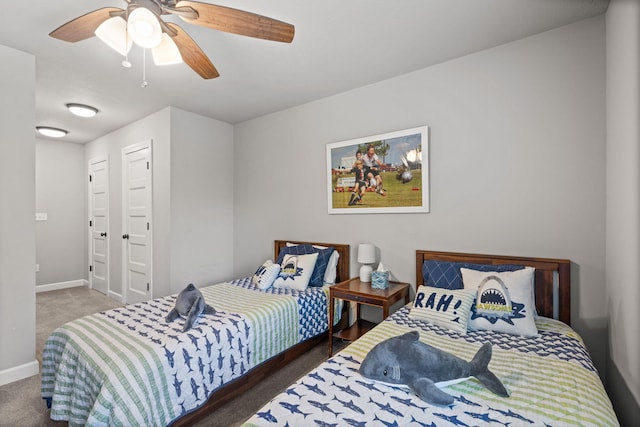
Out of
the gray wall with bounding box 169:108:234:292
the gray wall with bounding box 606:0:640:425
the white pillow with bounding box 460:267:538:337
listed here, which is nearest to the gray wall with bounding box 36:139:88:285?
the gray wall with bounding box 169:108:234:292

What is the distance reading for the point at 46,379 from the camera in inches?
76.1

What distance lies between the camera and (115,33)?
161 centimetres

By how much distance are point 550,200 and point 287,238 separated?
2.57m

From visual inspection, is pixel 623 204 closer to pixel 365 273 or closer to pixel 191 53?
pixel 365 273

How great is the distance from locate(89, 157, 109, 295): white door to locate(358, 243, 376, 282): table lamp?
4.17 metres

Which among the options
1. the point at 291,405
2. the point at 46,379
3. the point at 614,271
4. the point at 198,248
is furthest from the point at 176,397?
the point at 614,271

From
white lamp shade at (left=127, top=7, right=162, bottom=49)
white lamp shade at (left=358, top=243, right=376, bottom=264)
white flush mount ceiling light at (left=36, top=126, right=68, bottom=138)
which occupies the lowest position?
white lamp shade at (left=358, top=243, right=376, bottom=264)

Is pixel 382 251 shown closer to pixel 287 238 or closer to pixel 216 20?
pixel 287 238

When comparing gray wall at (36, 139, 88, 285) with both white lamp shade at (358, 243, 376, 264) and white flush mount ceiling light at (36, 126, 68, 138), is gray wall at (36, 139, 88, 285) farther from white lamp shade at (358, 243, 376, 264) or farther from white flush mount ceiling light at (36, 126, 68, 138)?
white lamp shade at (358, 243, 376, 264)

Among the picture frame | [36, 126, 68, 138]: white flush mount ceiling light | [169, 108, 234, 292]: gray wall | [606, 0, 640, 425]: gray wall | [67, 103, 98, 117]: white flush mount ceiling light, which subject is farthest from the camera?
[36, 126, 68, 138]: white flush mount ceiling light

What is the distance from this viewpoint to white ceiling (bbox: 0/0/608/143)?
186 cm

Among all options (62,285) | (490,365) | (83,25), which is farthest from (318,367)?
(62,285)

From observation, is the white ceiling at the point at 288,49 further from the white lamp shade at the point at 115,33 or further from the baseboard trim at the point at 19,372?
the baseboard trim at the point at 19,372

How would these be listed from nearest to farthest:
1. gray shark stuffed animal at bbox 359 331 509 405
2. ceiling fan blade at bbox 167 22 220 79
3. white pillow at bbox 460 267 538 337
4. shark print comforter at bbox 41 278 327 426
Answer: gray shark stuffed animal at bbox 359 331 509 405
shark print comforter at bbox 41 278 327 426
ceiling fan blade at bbox 167 22 220 79
white pillow at bbox 460 267 538 337
